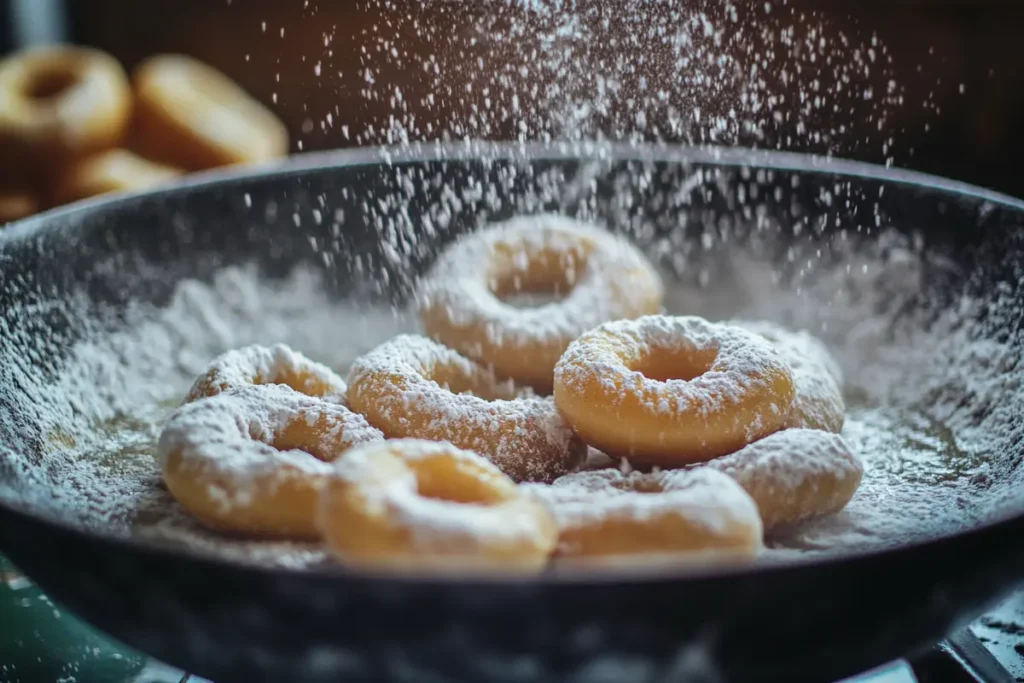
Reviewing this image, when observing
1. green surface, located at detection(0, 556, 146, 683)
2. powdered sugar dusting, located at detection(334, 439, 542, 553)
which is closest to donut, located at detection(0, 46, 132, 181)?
green surface, located at detection(0, 556, 146, 683)

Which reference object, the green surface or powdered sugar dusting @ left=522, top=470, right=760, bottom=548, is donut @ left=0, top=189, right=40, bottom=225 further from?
powdered sugar dusting @ left=522, top=470, right=760, bottom=548

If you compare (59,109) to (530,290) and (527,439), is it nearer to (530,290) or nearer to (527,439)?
(530,290)

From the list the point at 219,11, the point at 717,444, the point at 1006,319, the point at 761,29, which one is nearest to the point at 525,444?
the point at 717,444

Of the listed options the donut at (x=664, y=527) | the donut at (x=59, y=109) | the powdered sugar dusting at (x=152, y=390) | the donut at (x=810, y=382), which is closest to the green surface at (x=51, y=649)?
the powdered sugar dusting at (x=152, y=390)

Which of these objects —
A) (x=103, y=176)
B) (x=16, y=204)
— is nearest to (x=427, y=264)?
(x=103, y=176)

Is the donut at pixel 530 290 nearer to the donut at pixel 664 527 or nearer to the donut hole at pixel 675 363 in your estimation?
the donut hole at pixel 675 363

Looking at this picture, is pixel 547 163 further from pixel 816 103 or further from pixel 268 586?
pixel 268 586
